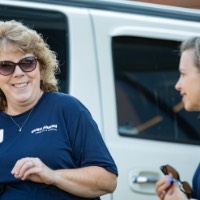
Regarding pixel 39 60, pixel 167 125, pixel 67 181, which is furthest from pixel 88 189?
pixel 167 125

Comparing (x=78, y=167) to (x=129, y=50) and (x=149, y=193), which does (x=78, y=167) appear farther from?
(x=129, y=50)

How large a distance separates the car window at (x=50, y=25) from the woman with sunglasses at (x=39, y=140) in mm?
806

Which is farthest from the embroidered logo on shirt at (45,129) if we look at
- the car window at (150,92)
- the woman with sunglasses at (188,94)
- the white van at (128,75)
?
the car window at (150,92)

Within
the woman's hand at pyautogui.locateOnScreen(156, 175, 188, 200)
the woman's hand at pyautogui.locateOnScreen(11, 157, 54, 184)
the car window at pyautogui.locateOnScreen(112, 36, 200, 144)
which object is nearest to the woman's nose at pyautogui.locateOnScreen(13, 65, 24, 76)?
the woman's hand at pyautogui.locateOnScreen(11, 157, 54, 184)

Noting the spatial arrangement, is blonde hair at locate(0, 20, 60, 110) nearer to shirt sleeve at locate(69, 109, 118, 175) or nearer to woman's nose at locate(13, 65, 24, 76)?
woman's nose at locate(13, 65, 24, 76)

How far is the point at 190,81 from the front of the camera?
309cm

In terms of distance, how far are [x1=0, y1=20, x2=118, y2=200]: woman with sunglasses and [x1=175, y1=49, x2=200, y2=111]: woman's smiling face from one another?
405 mm

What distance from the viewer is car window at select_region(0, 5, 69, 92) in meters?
4.23

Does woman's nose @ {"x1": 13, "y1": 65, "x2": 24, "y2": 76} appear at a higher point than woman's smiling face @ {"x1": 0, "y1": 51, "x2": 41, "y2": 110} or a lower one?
higher

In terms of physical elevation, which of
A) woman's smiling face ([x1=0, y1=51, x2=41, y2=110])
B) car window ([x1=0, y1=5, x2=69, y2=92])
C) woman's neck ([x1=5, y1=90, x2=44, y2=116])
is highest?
car window ([x1=0, y1=5, x2=69, y2=92])

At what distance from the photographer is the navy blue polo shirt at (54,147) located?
319 cm

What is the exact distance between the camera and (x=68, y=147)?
10.5ft

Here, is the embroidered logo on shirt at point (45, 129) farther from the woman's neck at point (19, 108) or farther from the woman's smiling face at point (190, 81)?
the woman's smiling face at point (190, 81)

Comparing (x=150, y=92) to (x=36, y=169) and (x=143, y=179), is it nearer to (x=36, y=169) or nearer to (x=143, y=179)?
(x=143, y=179)
